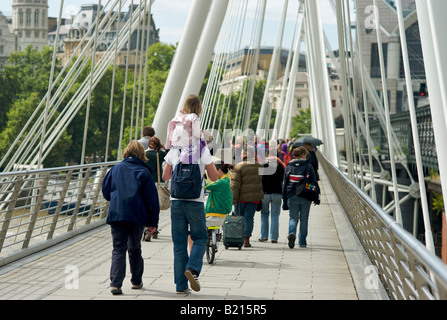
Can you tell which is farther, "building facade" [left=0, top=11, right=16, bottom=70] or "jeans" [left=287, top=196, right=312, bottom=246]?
"building facade" [left=0, top=11, right=16, bottom=70]

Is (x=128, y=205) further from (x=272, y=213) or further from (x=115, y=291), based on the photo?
(x=272, y=213)

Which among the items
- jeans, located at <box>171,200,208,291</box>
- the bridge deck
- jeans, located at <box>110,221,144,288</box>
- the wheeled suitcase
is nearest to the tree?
the bridge deck

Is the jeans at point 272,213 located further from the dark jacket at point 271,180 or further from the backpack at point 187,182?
the backpack at point 187,182

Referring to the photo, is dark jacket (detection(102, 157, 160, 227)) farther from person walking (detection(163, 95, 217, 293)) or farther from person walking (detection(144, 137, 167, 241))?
person walking (detection(144, 137, 167, 241))

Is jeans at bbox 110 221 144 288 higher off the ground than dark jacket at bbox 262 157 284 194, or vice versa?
dark jacket at bbox 262 157 284 194

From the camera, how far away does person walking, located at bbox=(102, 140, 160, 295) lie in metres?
6.83

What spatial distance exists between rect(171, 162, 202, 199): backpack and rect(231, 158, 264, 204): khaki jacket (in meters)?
3.67

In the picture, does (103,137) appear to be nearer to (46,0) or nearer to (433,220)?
(433,220)

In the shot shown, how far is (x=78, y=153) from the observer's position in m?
76.1

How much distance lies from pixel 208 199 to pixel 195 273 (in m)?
2.27

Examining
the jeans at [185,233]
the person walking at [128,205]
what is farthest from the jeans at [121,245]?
the jeans at [185,233]

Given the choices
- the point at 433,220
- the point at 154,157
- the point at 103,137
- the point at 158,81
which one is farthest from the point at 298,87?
the point at 154,157

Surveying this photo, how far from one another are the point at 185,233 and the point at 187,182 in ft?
1.52

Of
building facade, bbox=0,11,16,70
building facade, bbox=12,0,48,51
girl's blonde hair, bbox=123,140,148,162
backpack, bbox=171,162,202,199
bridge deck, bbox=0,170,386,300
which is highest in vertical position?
building facade, bbox=12,0,48,51
